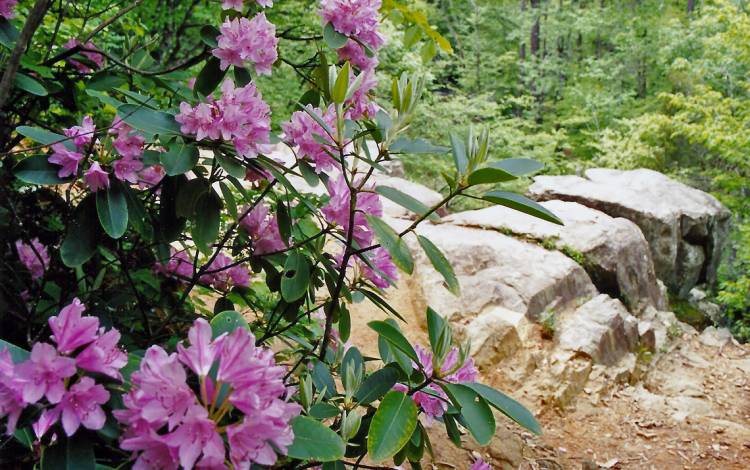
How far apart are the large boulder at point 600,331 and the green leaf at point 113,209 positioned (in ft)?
13.4

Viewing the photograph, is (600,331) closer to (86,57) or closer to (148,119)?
(86,57)

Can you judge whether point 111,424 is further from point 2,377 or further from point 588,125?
point 588,125

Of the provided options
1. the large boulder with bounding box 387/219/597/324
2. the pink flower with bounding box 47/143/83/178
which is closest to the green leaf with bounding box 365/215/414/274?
the pink flower with bounding box 47/143/83/178

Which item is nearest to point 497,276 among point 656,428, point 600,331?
point 600,331

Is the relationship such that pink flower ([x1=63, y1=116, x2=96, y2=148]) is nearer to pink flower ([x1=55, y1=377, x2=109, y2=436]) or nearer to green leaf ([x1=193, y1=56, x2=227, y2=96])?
green leaf ([x1=193, y1=56, x2=227, y2=96])

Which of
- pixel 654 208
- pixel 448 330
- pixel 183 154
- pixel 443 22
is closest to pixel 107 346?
pixel 183 154

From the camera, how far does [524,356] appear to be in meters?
4.32

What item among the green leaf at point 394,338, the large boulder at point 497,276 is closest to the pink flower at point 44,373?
the green leaf at point 394,338

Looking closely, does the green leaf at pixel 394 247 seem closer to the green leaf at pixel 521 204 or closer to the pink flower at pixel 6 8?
the green leaf at pixel 521 204

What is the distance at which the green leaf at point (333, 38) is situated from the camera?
1.33m

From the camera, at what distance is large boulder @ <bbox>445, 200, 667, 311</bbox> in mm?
5539

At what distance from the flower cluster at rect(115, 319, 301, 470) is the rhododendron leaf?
38 cm

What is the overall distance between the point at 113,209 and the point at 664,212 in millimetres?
7867

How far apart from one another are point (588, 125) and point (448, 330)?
14093 millimetres
